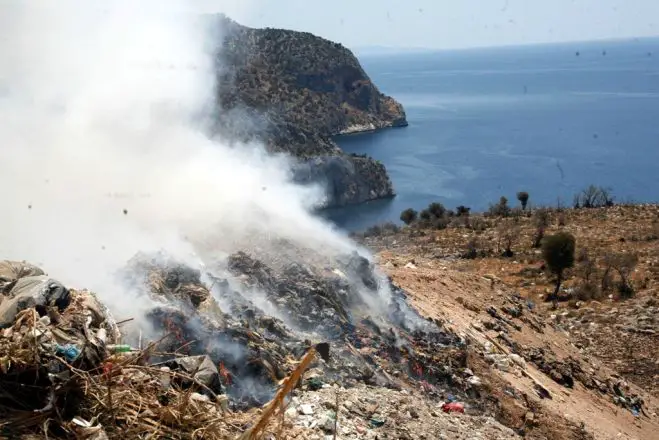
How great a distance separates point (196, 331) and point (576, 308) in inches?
588

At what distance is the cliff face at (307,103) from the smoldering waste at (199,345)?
28315 millimetres

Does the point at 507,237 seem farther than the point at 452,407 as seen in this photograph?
Yes

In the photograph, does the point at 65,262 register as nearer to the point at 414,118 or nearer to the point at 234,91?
the point at 234,91

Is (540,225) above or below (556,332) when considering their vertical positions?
below

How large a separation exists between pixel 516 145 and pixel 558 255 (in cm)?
5839

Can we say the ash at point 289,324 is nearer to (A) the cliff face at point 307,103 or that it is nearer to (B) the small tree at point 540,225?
(B) the small tree at point 540,225

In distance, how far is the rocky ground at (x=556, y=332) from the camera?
10273 millimetres

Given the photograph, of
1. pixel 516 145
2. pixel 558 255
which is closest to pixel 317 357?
pixel 558 255

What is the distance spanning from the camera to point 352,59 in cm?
10700

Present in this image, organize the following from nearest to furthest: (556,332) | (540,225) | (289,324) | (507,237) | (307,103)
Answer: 1. (289,324)
2. (556,332)
3. (507,237)
4. (540,225)
5. (307,103)

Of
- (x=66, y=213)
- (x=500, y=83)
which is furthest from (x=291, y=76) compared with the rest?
(x=66, y=213)

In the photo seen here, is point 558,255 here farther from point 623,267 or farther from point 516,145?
point 516,145

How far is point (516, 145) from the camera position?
7581 centimetres

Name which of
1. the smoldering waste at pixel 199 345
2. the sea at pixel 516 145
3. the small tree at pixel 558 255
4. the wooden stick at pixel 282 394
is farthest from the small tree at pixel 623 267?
the sea at pixel 516 145
